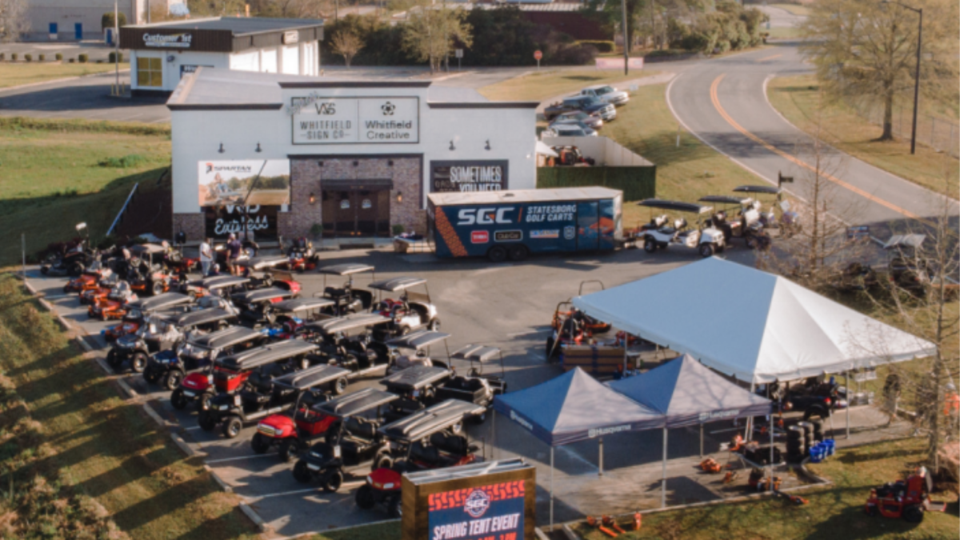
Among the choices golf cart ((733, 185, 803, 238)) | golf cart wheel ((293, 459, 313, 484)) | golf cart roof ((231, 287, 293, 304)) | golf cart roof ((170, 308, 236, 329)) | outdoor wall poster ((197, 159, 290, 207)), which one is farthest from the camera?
outdoor wall poster ((197, 159, 290, 207))

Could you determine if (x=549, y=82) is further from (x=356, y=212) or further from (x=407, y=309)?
(x=407, y=309)

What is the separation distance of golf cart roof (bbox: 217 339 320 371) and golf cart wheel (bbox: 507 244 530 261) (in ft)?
53.8

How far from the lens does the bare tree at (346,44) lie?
3723 inches

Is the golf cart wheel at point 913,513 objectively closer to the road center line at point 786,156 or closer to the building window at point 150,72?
the road center line at point 786,156

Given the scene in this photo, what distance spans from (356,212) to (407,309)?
14.3 metres

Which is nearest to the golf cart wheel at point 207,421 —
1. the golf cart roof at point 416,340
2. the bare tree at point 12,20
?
the golf cart roof at point 416,340

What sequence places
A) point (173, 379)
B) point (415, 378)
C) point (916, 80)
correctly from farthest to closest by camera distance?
point (916, 80)
point (173, 379)
point (415, 378)

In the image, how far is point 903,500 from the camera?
17828 millimetres

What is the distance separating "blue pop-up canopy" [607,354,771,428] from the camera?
18.8 metres

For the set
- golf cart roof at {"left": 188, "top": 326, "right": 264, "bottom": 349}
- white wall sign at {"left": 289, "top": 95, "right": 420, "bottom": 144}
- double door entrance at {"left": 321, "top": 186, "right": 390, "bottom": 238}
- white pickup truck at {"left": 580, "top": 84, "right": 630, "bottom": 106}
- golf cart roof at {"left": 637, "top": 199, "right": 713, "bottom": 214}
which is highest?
white pickup truck at {"left": 580, "top": 84, "right": 630, "bottom": 106}

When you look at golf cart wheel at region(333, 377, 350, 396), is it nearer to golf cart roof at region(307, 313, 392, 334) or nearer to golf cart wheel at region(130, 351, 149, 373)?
golf cart roof at region(307, 313, 392, 334)

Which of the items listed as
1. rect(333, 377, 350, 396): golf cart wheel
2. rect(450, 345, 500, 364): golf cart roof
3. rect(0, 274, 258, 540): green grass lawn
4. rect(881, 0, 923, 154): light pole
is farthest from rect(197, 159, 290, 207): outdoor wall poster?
rect(881, 0, 923, 154): light pole

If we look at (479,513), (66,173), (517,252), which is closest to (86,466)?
(479,513)

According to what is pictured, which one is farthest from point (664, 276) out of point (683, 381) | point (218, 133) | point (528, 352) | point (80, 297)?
point (218, 133)
